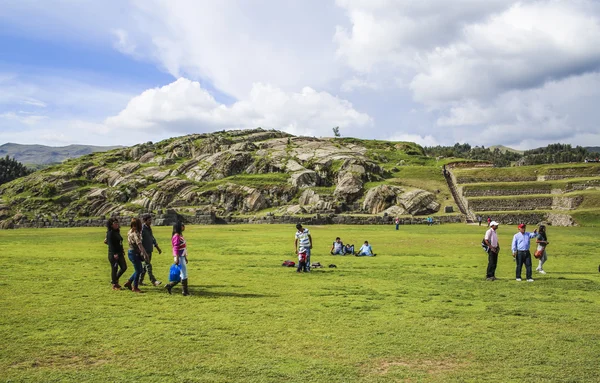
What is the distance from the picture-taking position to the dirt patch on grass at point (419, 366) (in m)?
8.56

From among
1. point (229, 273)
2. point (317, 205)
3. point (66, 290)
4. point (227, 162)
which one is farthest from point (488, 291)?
point (227, 162)

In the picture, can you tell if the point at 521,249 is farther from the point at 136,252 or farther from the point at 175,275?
the point at 136,252

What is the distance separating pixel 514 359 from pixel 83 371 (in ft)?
28.4

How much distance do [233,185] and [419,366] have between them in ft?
279

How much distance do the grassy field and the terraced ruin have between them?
4769 centimetres

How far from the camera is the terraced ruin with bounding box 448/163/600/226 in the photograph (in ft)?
207

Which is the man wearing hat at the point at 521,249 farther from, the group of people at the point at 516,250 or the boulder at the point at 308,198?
the boulder at the point at 308,198

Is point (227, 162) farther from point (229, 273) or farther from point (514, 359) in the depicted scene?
point (514, 359)

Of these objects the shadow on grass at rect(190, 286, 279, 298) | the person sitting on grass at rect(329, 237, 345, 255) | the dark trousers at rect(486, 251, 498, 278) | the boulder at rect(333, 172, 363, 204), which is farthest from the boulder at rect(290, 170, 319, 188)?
the shadow on grass at rect(190, 286, 279, 298)

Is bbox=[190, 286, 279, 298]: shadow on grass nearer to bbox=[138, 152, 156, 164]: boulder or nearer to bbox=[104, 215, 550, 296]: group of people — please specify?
bbox=[104, 215, 550, 296]: group of people

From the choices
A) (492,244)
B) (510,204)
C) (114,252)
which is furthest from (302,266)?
(510,204)

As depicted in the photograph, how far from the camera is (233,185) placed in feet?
302

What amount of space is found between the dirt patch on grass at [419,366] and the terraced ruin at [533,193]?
60.6 meters

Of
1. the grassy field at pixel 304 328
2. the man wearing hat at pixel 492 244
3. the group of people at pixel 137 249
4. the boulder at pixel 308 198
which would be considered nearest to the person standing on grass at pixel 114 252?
the group of people at pixel 137 249
